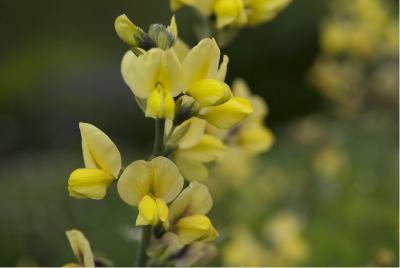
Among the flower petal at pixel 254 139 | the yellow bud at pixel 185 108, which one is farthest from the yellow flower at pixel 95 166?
the flower petal at pixel 254 139

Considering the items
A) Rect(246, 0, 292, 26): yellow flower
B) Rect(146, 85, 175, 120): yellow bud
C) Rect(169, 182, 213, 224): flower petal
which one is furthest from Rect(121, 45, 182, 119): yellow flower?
Rect(246, 0, 292, 26): yellow flower

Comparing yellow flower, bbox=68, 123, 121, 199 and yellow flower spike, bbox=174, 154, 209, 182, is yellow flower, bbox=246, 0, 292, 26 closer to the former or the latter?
yellow flower spike, bbox=174, 154, 209, 182

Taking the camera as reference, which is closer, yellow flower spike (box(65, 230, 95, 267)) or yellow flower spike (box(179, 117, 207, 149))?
yellow flower spike (box(65, 230, 95, 267))

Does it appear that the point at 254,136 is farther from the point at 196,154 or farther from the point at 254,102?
the point at 196,154

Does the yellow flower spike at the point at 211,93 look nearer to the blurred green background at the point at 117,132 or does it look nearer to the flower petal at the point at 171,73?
the flower petal at the point at 171,73

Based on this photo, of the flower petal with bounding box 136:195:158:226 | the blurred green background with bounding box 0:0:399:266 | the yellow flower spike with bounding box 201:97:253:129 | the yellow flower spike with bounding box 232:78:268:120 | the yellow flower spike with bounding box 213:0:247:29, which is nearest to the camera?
the flower petal with bounding box 136:195:158:226

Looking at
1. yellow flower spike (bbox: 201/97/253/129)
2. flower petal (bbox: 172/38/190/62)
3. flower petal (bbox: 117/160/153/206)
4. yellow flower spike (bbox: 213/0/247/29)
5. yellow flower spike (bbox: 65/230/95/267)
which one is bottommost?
yellow flower spike (bbox: 65/230/95/267)
